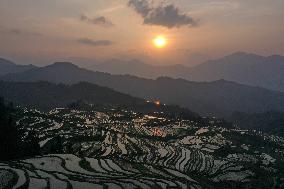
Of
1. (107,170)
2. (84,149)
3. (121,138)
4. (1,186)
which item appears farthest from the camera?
(121,138)

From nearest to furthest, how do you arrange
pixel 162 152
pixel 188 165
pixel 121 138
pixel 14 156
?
pixel 14 156, pixel 188 165, pixel 162 152, pixel 121 138

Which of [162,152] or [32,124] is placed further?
[32,124]

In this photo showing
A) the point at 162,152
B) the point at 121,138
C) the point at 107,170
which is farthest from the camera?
the point at 121,138

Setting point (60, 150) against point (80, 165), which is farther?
point (60, 150)

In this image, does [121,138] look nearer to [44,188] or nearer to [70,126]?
[70,126]

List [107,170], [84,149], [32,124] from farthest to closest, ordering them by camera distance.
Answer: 1. [32,124]
2. [84,149]
3. [107,170]

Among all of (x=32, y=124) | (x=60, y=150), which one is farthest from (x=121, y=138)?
(x=60, y=150)

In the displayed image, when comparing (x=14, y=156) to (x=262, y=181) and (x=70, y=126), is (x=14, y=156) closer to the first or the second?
(x=262, y=181)

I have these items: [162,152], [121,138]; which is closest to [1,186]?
[162,152]
